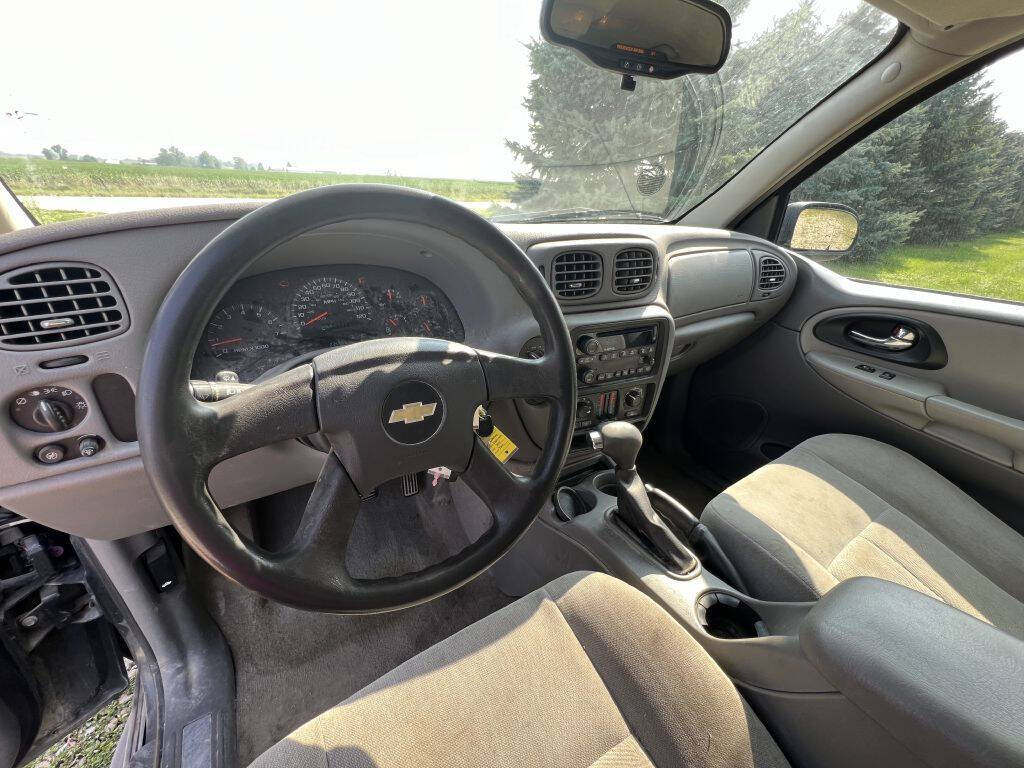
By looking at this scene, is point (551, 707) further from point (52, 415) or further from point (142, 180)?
point (142, 180)

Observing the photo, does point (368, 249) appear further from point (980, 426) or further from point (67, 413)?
point (980, 426)

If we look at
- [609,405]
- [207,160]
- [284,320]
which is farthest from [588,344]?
[207,160]

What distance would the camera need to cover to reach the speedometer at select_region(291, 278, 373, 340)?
118cm

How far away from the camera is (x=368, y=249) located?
3.96 ft

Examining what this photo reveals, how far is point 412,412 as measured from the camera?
837 millimetres

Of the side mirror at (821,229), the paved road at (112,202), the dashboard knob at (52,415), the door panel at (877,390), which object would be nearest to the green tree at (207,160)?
the paved road at (112,202)

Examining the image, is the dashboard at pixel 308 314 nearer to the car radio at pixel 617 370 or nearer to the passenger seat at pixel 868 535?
the car radio at pixel 617 370

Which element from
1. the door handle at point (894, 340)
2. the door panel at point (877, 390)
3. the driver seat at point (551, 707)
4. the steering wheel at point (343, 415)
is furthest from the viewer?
the door handle at point (894, 340)

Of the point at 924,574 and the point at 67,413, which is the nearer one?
the point at 67,413

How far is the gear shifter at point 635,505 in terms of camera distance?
124 centimetres

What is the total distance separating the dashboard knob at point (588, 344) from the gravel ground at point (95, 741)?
5.34 ft

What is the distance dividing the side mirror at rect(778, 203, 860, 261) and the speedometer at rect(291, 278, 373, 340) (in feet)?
6.19

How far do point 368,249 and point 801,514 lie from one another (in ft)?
4.31

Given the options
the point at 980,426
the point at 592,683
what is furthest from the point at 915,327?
the point at 592,683
